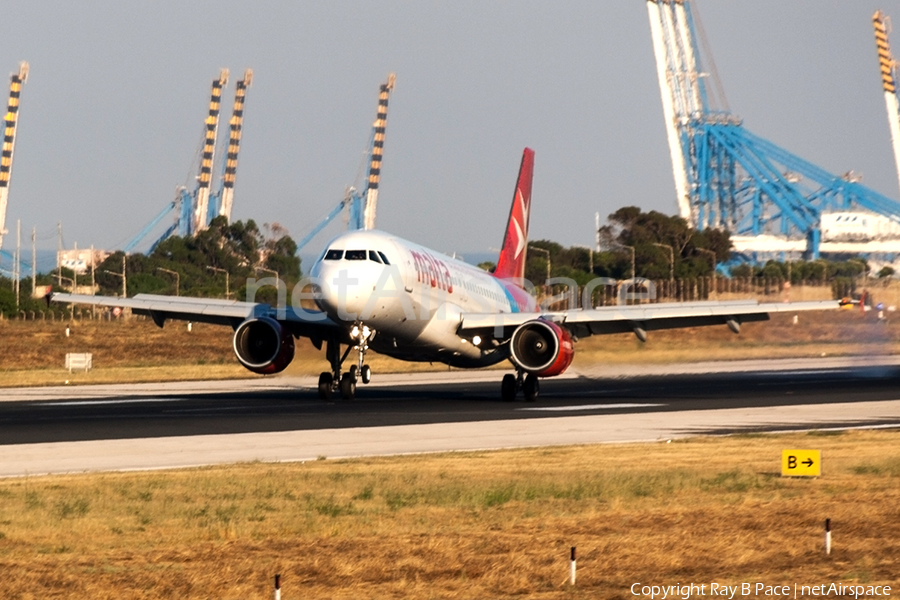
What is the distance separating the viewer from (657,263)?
145m

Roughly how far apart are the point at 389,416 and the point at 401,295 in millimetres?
3642

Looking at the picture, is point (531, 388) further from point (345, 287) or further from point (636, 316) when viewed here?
point (345, 287)

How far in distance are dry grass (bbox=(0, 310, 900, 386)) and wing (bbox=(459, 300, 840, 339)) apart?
845 cm

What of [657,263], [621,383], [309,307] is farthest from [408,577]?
[657,263]

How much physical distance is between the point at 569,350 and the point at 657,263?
10796 centimetres

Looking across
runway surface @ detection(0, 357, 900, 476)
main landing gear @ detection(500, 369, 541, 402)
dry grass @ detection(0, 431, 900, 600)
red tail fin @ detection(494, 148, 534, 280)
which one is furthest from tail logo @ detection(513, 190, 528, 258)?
dry grass @ detection(0, 431, 900, 600)

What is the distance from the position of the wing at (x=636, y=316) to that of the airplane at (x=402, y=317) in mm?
32

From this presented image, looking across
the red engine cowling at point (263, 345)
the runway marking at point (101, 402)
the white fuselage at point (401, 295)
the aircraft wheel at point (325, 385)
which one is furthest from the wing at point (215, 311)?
the runway marking at point (101, 402)

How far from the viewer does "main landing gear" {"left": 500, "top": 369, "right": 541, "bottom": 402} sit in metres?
41.2

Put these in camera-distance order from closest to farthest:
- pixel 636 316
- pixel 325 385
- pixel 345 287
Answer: pixel 345 287, pixel 325 385, pixel 636 316

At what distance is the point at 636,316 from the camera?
41000mm

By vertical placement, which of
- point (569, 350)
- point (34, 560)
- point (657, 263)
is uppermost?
point (657, 263)

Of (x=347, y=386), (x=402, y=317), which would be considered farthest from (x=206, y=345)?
(x=402, y=317)

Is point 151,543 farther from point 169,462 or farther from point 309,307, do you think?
point 309,307
